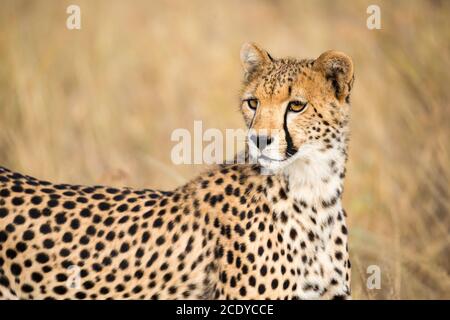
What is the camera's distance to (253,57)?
4.48m

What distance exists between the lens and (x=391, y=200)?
6.46 meters

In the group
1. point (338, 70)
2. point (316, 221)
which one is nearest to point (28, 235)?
point (316, 221)

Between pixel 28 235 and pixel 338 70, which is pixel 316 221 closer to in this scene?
pixel 338 70

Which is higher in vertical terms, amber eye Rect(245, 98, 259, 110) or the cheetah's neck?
amber eye Rect(245, 98, 259, 110)

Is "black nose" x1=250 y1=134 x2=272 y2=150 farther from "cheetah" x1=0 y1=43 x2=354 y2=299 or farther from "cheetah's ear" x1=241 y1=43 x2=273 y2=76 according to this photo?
"cheetah's ear" x1=241 y1=43 x2=273 y2=76

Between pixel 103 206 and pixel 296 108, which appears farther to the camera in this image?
pixel 103 206

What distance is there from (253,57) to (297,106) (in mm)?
531

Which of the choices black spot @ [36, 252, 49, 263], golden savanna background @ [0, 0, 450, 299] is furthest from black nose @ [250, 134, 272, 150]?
golden savanna background @ [0, 0, 450, 299]

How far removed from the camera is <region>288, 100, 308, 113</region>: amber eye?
13.3 feet

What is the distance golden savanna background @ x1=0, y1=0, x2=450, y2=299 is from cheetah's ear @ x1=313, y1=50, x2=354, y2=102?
46.7 inches

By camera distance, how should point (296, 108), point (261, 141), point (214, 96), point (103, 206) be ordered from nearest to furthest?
point (261, 141) < point (296, 108) < point (103, 206) < point (214, 96)

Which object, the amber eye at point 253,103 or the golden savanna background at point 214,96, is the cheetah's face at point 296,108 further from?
the golden savanna background at point 214,96

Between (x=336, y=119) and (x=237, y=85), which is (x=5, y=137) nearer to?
(x=237, y=85)
